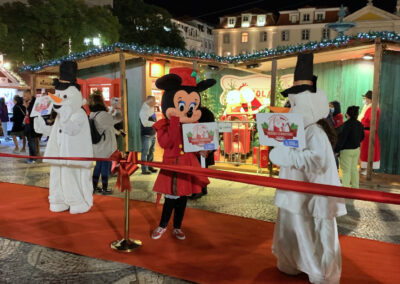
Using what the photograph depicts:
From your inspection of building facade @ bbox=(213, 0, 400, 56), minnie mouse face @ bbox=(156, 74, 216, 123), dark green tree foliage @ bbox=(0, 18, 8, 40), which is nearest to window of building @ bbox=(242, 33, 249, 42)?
building facade @ bbox=(213, 0, 400, 56)

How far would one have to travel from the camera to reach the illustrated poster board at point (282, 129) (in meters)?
2.76

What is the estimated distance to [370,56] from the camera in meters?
8.34

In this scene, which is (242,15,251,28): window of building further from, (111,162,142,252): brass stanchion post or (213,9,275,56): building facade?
(111,162,142,252): brass stanchion post

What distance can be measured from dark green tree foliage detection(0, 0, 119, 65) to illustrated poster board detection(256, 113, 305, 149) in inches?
806

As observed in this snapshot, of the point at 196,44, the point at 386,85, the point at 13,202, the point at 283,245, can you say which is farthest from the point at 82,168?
the point at 196,44

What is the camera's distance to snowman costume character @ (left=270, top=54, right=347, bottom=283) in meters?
2.87

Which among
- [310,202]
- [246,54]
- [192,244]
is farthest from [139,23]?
[310,202]

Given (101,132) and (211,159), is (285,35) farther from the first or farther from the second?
(211,159)

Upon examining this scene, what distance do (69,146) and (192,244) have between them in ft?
7.46

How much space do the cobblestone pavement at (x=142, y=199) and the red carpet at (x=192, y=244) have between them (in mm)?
Result: 151

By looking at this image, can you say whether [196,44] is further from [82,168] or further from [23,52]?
[82,168]

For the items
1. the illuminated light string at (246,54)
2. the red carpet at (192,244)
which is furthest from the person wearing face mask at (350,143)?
the red carpet at (192,244)

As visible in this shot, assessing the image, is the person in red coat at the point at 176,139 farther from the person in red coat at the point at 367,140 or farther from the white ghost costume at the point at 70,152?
the person in red coat at the point at 367,140

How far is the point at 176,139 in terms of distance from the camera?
12.9 ft
